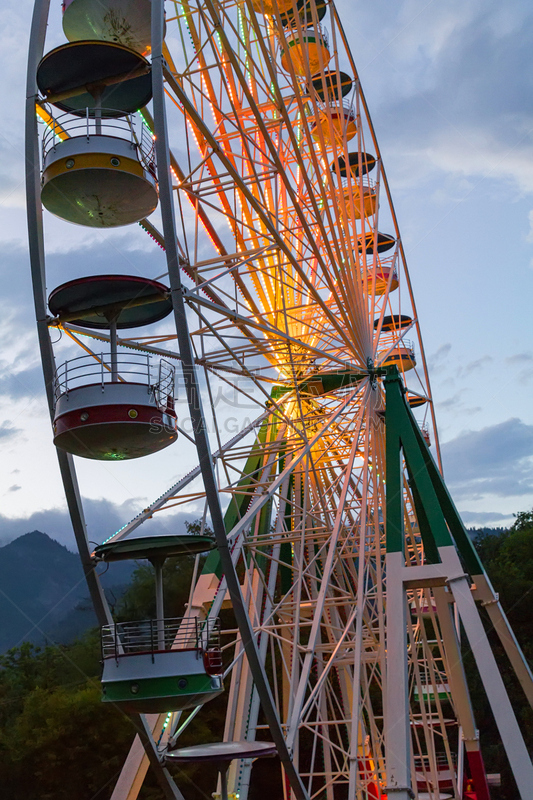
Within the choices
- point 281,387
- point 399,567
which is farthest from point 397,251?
point 399,567

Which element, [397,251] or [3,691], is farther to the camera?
[3,691]

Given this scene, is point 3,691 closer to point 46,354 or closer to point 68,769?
point 68,769

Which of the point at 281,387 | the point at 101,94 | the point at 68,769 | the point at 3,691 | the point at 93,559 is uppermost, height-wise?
the point at 101,94

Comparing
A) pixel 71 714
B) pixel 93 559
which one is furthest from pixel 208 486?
pixel 71 714

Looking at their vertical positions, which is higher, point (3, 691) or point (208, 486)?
point (208, 486)

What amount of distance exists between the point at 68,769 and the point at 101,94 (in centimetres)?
2648

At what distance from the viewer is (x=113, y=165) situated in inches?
432

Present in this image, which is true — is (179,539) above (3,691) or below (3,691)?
above

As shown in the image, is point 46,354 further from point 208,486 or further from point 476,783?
point 476,783

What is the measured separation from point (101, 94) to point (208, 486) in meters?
5.83

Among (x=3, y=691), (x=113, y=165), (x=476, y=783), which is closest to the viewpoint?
(x=113, y=165)

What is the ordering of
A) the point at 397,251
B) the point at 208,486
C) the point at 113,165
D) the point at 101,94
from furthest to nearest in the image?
the point at 397,251
the point at 101,94
the point at 113,165
the point at 208,486

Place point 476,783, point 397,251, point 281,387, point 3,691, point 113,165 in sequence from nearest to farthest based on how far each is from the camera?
point 113,165
point 476,783
point 281,387
point 397,251
point 3,691

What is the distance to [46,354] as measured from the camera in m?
11.0
